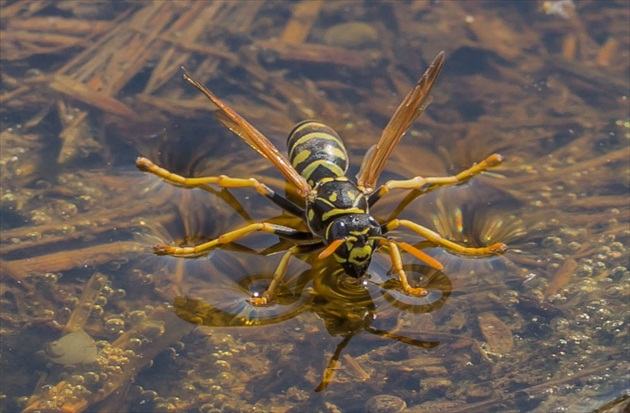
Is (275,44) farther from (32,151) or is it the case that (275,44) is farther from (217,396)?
(217,396)

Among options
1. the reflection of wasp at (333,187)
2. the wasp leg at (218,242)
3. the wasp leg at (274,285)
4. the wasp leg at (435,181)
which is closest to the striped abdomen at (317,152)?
the reflection of wasp at (333,187)

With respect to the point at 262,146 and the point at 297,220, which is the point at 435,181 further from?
the point at 262,146

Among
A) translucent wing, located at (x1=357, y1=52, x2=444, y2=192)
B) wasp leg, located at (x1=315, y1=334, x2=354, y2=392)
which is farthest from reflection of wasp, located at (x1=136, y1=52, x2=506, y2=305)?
wasp leg, located at (x1=315, y1=334, x2=354, y2=392)

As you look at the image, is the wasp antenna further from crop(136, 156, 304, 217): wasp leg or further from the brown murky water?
crop(136, 156, 304, 217): wasp leg

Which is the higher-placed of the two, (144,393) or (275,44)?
(275,44)

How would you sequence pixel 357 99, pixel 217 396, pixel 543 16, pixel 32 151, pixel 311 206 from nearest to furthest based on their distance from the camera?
pixel 217 396 < pixel 311 206 < pixel 32 151 < pixel 357 99 < pixel 543 16

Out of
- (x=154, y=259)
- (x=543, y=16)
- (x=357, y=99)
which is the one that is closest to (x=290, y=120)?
(x=357, y=99)

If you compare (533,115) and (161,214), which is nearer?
(161,214)

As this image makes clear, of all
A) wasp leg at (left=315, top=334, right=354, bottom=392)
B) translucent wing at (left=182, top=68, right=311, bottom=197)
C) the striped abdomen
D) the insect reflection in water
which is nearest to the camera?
wasp leg at (left=315, top=334, right=354, bottom=392)
